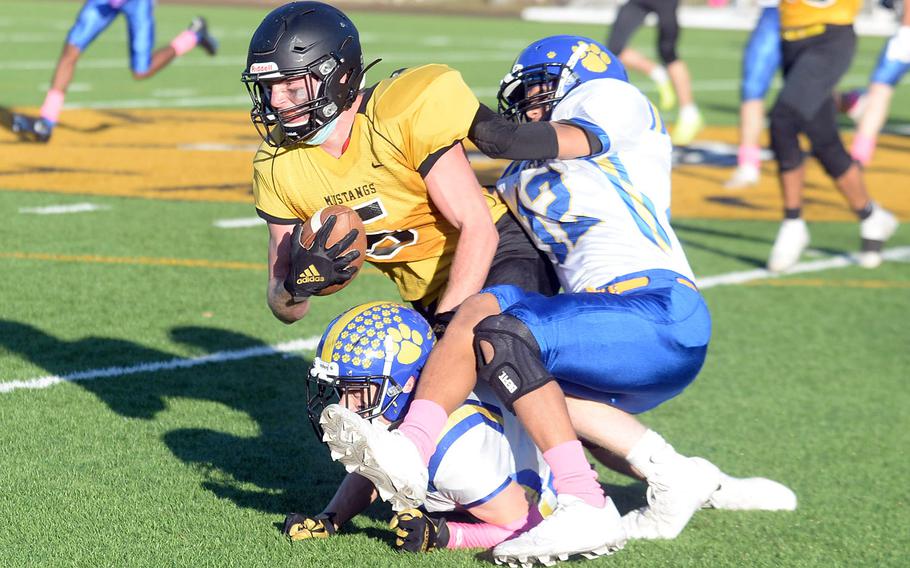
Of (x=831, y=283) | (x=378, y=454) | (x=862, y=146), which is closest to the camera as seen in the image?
(x=378, y=454)

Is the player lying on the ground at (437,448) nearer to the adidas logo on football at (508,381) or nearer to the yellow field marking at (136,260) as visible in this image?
the adidas logo on football at (508,381)

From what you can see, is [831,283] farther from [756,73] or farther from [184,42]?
[184,42]

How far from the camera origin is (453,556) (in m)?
3.52

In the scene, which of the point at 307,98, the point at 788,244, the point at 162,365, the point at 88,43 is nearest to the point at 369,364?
the point at 307,98

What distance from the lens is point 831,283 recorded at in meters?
7.23

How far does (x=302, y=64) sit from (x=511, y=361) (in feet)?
3.56

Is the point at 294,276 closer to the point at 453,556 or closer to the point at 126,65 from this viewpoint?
the point at 453,556

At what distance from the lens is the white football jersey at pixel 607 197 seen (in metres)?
3.86

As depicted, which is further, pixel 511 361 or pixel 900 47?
pixel 900 47

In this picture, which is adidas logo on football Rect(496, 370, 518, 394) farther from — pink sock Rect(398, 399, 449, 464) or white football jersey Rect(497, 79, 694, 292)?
white football jersey Rect(497, 79, 694, 292)

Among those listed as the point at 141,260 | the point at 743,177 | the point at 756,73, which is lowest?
the point at 743,177

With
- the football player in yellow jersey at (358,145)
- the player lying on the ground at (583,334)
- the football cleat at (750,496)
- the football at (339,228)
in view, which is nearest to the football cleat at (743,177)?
the player lying on the ground at (583,334)

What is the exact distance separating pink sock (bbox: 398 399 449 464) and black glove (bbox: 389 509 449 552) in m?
0.19

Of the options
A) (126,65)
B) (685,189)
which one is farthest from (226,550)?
(126,65)
